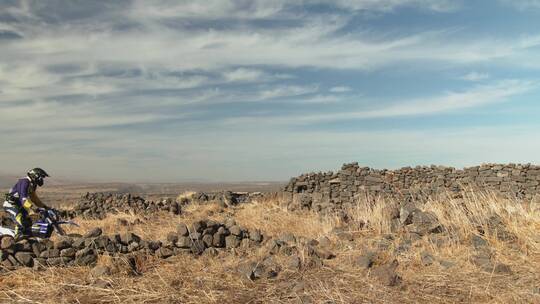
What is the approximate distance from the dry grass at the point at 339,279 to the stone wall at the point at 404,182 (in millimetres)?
10985

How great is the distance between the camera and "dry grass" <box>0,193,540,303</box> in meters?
5.86

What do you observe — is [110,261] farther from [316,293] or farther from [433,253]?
[433,253]

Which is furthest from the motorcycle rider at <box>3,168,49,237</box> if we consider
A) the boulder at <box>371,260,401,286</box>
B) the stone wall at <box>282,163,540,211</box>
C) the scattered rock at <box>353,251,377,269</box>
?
the stone wall at <box>282,163,540,211</box>

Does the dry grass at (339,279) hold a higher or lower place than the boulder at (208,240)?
lower

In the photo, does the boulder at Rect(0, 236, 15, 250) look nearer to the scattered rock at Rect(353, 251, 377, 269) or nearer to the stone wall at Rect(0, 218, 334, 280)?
the stone wall at Rect(0, 218, 334, 280)

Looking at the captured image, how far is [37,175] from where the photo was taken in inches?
389

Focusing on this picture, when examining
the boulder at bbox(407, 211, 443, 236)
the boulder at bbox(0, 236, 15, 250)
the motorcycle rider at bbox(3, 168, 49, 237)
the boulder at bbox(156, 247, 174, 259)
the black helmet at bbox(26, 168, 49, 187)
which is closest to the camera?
the boulder at bbox(0, 236, 15, 250)

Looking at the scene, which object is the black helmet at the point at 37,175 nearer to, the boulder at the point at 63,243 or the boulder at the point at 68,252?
the boulder at the point at 63,243

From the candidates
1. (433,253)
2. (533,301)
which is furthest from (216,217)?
(533,301)

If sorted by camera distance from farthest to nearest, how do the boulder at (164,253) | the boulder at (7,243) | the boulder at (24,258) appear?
the boulder at (164,253) → the boulder at (7,243) → the boulder at (24,258)

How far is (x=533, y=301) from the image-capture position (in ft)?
17.7

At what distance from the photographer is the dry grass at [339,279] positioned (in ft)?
19.2

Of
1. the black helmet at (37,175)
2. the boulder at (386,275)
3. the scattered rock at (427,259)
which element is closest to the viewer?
the boulder at (386,275)

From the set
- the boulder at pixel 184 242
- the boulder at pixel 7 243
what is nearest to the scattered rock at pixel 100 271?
the boulder at pixel 184 242
